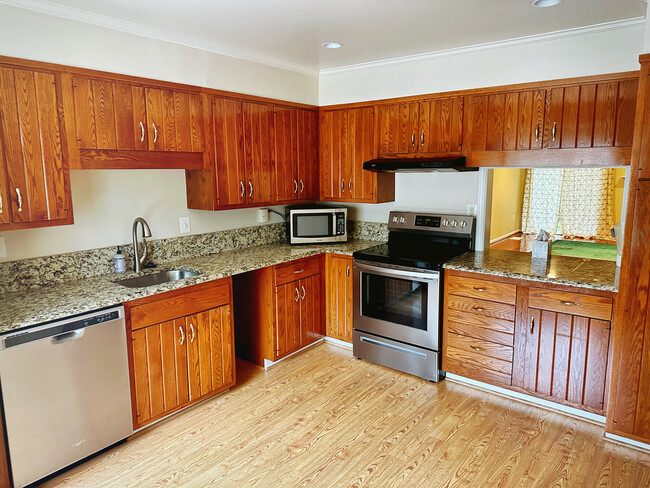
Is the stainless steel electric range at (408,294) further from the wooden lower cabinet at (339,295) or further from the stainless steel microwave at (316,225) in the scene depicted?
the stainless steel microwave at (316,225)

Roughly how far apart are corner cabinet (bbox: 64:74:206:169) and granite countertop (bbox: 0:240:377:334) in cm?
71

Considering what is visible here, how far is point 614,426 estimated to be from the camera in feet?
8.14

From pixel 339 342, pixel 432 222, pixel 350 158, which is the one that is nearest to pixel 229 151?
pixel 350 158

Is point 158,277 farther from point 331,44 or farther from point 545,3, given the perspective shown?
point 545,3

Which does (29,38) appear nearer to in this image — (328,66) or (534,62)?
(328,66)

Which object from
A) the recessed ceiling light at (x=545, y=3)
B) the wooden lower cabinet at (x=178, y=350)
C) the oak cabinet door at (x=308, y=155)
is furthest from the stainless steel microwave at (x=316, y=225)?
the recessed ceiling light at (x=545, y=3)

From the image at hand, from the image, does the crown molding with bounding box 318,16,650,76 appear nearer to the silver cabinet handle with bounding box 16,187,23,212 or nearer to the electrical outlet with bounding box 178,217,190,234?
the electrical outlet with bounding box 178,217,190,234

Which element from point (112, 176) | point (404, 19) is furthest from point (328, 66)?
point (112, 176)

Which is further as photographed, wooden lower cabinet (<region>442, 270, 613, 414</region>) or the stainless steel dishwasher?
wooden lower cabinet (<region>442, 270, 613, 414</region>)

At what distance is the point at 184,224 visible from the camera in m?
3.31

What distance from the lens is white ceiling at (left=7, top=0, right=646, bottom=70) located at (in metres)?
2.29

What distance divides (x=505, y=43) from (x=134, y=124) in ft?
8.26

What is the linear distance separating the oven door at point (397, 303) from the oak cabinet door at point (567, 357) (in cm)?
65

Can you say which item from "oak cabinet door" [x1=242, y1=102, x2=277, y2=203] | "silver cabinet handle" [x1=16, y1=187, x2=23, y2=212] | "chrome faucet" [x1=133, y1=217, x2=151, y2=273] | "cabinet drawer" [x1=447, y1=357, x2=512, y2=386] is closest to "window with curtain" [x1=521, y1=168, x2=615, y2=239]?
"cabinet drawer" [x1=447, y1=357, x2=512, y2=386]
